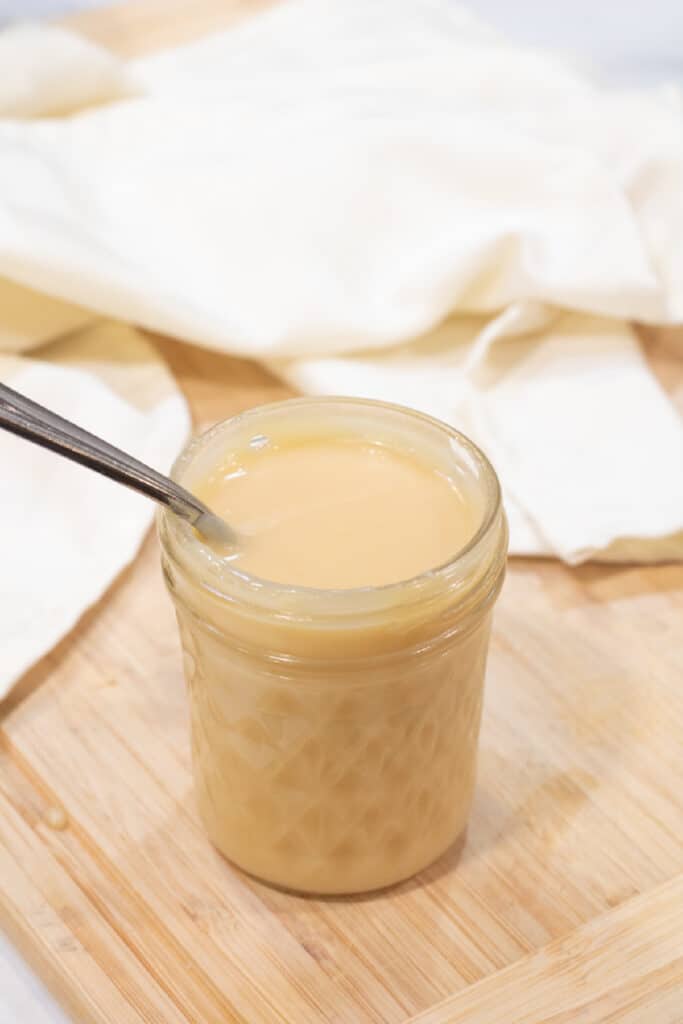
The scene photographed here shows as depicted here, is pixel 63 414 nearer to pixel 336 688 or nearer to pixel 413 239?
pixel 413 239

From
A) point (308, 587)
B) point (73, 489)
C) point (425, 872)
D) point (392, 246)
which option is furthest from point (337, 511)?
point (392, 246)

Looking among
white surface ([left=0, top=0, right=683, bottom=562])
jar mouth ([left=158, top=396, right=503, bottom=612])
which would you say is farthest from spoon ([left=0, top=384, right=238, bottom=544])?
white surface ([left=0, top=0, right=683, bottom=562])

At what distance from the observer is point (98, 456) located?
0.72 meters

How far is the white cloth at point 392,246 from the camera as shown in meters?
1.17

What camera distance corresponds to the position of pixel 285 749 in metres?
0.78

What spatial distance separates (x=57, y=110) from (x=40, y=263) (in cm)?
29

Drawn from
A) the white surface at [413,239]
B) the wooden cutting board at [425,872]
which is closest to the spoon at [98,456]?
the wooden cutting board at [425,872]

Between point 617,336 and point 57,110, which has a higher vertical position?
point 57,110

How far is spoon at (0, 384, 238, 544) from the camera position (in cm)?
70

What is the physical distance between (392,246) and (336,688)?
0.64 meters

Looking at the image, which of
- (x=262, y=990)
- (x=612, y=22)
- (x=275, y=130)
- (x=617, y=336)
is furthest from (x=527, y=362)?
(x=612, y=22)

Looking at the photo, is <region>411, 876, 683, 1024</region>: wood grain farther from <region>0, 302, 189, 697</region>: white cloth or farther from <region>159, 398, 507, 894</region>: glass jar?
<region>0, 302, 189, 697</region>: white cloth

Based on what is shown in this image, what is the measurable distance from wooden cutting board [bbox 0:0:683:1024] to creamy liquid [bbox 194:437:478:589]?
0.22 m

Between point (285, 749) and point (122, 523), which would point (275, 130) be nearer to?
point (122, 523)
